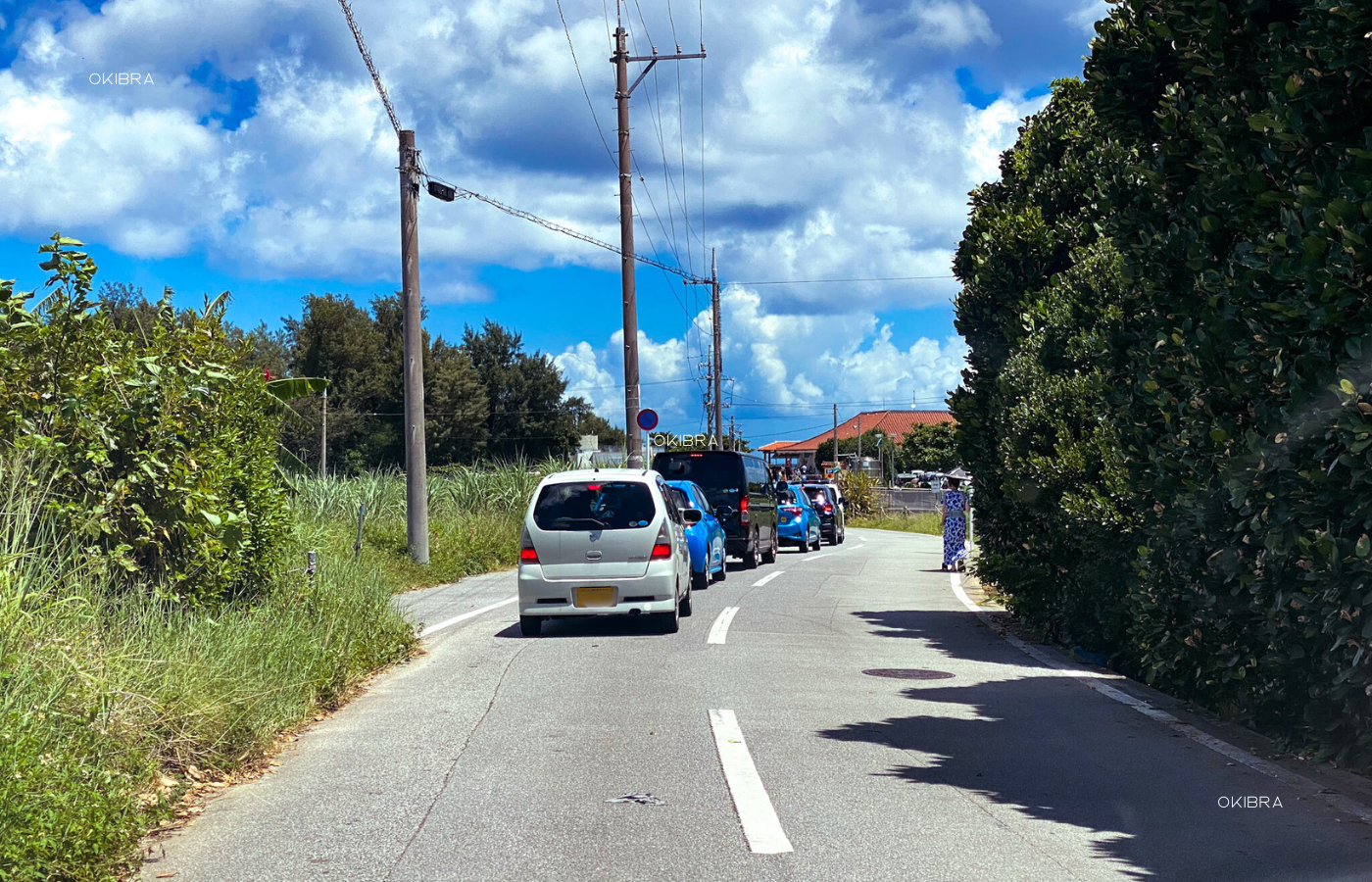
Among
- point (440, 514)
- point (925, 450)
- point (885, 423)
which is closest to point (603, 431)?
point (925, 450)

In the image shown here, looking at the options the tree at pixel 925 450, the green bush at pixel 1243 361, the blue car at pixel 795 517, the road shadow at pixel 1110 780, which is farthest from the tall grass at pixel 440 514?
the tree at pixel 925 450

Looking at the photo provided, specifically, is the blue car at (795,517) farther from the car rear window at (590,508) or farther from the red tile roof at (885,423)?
the red tile roof at (885,423)

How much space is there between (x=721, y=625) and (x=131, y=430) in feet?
24.9

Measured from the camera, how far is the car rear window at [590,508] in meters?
13.4

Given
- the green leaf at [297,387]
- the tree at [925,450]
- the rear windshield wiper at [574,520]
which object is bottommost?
the rear windshield wiper at [574,520]

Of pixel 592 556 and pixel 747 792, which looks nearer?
pixel 747 792

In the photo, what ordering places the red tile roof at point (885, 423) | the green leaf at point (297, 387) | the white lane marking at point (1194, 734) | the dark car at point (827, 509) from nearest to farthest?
1. the white lane marking at point (1194, 734)
2. the green leaf at point (297, 387)
3. the dark car at point (827, 509)
4. the red tile roof at point (885, 423)

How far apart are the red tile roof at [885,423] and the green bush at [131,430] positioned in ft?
400

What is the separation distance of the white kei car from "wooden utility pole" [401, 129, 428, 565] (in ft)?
27.1

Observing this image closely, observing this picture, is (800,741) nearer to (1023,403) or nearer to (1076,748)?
(1076,748)

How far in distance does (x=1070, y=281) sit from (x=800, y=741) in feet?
24.4

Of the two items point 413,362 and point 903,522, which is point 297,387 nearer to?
point 413,362

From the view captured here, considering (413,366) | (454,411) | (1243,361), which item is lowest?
(1243,361)

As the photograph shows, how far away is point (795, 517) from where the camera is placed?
34.1 metres
